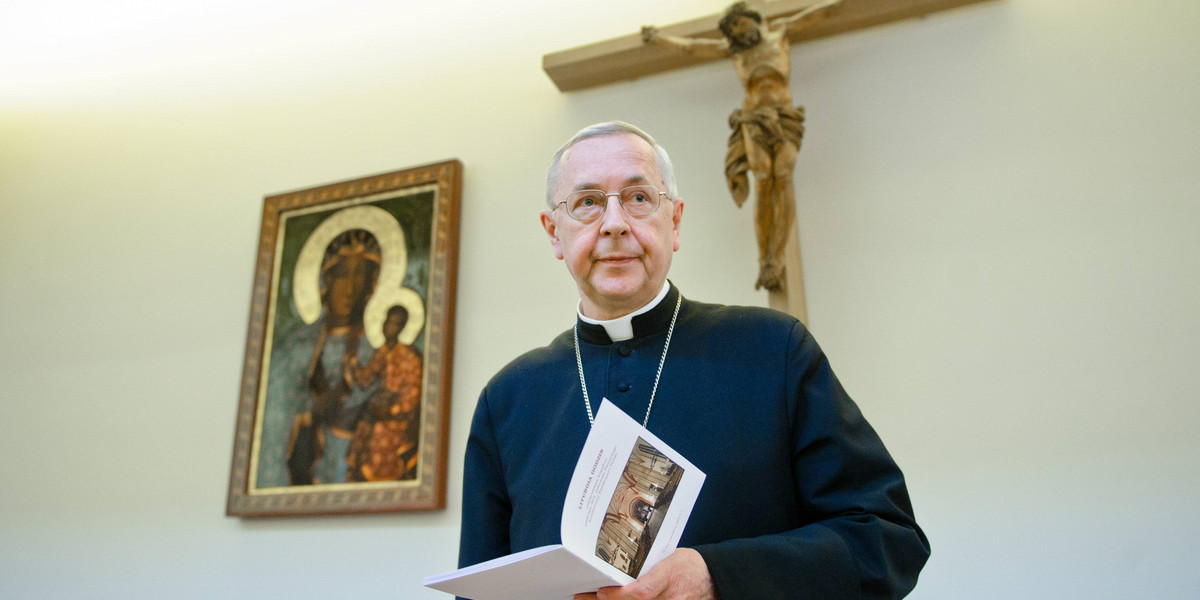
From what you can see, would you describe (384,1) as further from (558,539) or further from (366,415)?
(558,539)

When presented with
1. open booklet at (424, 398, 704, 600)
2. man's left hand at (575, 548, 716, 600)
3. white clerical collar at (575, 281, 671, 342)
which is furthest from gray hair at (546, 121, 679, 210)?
man's left hand at (575, 548, 716, 600)

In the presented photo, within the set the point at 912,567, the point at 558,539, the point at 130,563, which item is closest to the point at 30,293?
the point at 130,563

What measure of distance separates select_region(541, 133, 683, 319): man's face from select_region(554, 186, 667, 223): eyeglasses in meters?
0.01

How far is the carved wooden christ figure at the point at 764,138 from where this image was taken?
3.57 meters

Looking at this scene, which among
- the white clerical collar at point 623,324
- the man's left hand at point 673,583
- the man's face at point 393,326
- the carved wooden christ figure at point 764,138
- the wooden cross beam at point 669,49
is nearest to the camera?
the man's left hand at point 673,583

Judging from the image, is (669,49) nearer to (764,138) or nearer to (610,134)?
(764,138)

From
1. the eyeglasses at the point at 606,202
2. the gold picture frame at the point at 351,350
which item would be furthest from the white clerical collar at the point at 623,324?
the gold picture frame at the point at 351,350

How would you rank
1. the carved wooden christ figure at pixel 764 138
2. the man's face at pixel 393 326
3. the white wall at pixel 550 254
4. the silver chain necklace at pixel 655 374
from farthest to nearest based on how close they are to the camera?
the man's face at pixel 393 326, the carved wooden christ figure at pixel 764 138, the white wall at pixel 550 254, the silver chain necklace at pixel 655 374

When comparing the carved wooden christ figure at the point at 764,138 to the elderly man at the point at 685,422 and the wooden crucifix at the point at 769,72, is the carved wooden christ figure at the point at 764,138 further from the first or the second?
the elderly man at the point at 685,422

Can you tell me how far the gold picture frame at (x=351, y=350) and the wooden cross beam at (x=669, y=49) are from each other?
30.5 inches

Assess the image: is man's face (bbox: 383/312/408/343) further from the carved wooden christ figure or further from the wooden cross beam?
the carved wooden christ figure

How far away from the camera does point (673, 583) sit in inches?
50.8

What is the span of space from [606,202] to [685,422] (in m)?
0.45

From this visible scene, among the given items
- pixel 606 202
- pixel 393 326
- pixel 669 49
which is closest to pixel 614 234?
pixel 606 202
